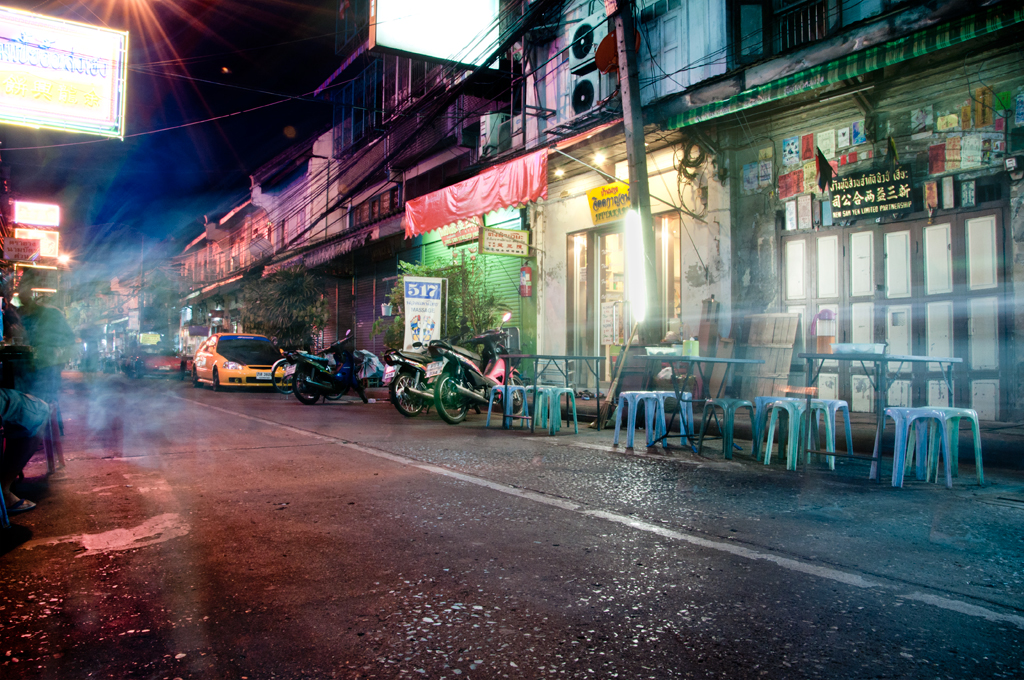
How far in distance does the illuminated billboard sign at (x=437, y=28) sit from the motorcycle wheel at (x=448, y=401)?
882cm

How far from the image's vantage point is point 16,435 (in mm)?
4062

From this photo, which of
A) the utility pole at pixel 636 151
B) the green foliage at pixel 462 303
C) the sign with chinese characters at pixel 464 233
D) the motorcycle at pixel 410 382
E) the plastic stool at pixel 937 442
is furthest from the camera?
the sign with chinese characters at pixel 464 233

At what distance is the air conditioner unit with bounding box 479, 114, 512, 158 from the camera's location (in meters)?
17.1

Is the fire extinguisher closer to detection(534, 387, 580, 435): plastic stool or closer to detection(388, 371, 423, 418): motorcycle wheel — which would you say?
detection(388, 371, 423, 418): motorcycle wheel

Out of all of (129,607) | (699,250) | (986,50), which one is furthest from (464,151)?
(129,607)

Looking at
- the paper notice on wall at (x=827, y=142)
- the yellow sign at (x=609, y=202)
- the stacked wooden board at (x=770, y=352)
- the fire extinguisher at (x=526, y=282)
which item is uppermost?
the paper notice on wall at (x=827, y=142)

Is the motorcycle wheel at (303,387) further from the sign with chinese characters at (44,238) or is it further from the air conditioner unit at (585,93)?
the sign with chinese characters at (44,238)

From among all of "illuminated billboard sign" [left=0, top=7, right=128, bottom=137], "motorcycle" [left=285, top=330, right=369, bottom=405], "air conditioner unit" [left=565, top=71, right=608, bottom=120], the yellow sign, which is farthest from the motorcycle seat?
"illuminated billboard sign" [left=0, top=7, right=128, bottom=137]

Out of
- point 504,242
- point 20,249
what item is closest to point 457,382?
point 504,242

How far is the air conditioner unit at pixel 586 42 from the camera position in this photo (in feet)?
47.2

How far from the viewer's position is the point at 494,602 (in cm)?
257

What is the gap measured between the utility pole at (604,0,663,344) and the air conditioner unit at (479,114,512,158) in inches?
295

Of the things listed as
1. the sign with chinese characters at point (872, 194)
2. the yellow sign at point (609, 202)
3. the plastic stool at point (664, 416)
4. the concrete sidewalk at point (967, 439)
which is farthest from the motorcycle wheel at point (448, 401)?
the sign with chinese characters at point (872, 194)

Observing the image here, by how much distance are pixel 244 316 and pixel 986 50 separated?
76.6 feet
